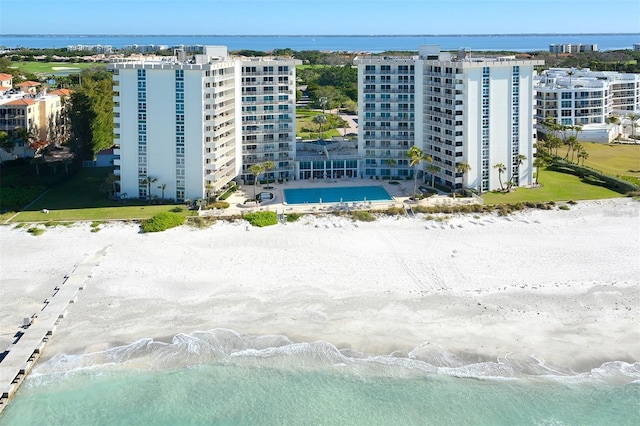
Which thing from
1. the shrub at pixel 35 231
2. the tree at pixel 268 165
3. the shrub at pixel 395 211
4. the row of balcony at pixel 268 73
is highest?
the row of balcony at pixel 268 73

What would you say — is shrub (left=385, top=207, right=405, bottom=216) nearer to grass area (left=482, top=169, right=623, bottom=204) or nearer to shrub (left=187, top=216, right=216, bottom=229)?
grass area (left=482, top=169, right=623, bottom=204)

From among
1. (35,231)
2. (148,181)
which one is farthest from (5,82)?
(35,231)

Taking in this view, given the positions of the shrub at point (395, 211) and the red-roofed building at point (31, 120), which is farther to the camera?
the red-roofed building at point (31, 120)

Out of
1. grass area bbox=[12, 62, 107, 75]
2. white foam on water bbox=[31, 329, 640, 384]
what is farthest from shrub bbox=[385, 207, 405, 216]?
grass area bbox=[12, 62, 107, 75]

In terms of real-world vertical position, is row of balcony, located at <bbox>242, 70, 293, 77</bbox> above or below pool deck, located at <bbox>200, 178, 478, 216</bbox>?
above

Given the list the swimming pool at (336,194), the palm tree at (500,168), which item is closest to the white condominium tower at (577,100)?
the palm tree at (500,168)

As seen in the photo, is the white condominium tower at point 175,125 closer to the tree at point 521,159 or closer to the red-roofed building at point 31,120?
the red-roofed building at point 31,120

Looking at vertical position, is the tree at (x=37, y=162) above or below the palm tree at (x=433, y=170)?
above

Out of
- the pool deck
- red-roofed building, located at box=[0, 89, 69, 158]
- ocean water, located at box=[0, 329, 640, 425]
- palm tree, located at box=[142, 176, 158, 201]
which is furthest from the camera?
red-roofed building, located at box=[0, 89, 69, 158]
